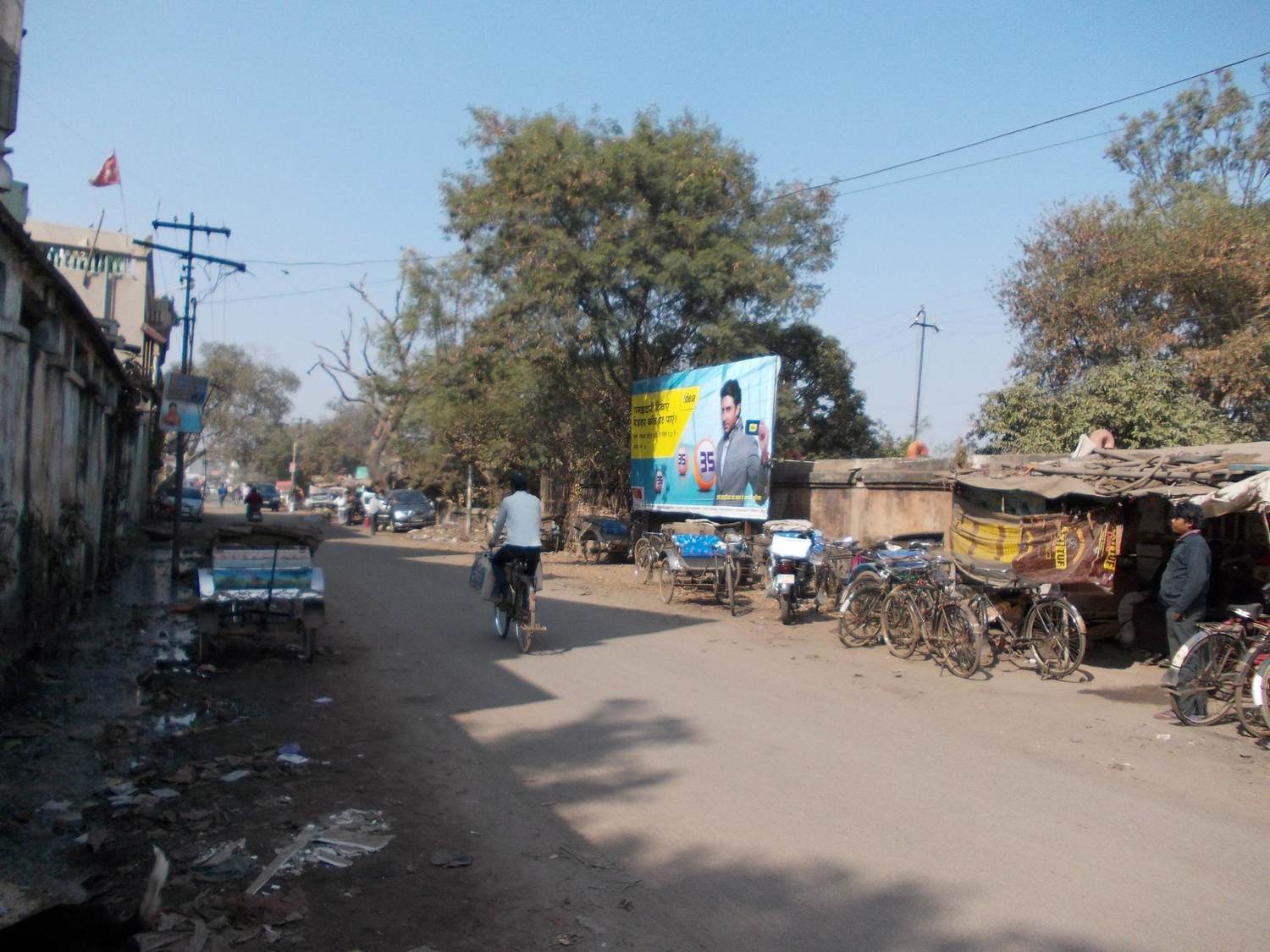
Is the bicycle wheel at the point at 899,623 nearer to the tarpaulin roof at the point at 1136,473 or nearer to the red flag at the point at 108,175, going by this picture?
the tarpaulin roof at the point at 1136,473

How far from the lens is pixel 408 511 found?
40.1m

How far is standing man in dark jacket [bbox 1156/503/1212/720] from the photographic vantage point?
371 inches

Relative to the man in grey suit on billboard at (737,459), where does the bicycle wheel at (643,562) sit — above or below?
below

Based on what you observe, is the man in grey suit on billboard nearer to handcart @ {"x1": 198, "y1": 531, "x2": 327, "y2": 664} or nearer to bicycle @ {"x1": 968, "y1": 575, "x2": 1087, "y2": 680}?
bicycle @ {"x1": 968, "y1": 575, "x2": 1087, "y2": 680}

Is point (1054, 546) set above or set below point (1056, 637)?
above

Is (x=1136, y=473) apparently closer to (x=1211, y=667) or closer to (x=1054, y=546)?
(x=1054, y=546)

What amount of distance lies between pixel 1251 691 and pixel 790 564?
7287mm

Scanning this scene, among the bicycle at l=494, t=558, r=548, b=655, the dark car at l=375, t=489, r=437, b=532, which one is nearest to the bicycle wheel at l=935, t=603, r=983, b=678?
the bicycle at l=494, t=558, r=548, b=655

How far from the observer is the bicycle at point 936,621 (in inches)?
431

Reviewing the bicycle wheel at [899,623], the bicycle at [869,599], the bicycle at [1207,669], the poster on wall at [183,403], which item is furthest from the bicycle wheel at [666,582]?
the bicycle at [1207,669]

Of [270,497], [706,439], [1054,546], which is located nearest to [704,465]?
[706,439]

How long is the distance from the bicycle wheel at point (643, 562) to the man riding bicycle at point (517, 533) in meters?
8.34

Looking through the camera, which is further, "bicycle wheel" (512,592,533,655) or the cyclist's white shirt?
the cyclist's white shirt

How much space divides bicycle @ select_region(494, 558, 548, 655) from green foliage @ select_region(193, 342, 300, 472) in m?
53.2
